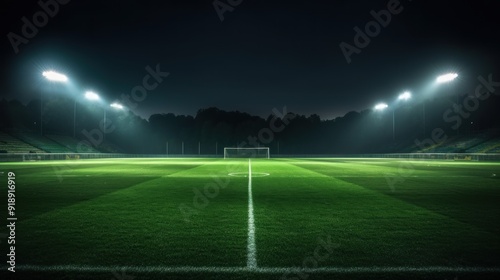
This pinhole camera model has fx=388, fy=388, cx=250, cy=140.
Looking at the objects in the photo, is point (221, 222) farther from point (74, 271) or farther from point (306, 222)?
point (74, 271)

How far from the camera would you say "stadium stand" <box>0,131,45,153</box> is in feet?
170

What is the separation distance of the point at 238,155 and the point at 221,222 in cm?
6502

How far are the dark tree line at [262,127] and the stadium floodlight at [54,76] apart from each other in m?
29.9

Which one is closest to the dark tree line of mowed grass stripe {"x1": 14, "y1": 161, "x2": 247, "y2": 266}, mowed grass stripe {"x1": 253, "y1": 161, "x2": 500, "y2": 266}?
mowed grass stripe {"x1": 253, "y1": 161, "x2": 500, "y2": 266}

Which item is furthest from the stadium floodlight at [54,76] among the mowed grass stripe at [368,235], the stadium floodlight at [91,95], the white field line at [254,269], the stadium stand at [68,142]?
the white field line at [254,269]

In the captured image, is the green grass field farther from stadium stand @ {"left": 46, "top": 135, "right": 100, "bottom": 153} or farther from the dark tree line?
the dark tree line

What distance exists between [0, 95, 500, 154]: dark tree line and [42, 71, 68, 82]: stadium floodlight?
29.9 m

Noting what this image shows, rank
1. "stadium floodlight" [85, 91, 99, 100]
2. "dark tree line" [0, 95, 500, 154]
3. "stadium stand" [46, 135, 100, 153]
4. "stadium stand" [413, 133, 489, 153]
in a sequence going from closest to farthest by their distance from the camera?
"stadium floodlight" [85, 91, 99, 100] → "stadium stand" [413, 133, 489, 153] → "stadium stand" [46, 135, 100, 153] → "dark tree line" [0, 95, 500, 154]

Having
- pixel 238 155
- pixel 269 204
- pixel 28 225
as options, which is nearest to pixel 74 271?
pixel 28 225

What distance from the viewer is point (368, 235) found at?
6.54 m

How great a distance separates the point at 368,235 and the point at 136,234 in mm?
3934

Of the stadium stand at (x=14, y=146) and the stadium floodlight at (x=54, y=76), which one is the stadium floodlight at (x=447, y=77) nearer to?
the stadium floodlight at (x=54, y=76)

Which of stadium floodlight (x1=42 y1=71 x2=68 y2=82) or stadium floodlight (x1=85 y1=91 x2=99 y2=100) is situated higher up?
stadium floodlight (x1=42 y1=71 x2=68 y2=82)

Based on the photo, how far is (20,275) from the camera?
4.56m
